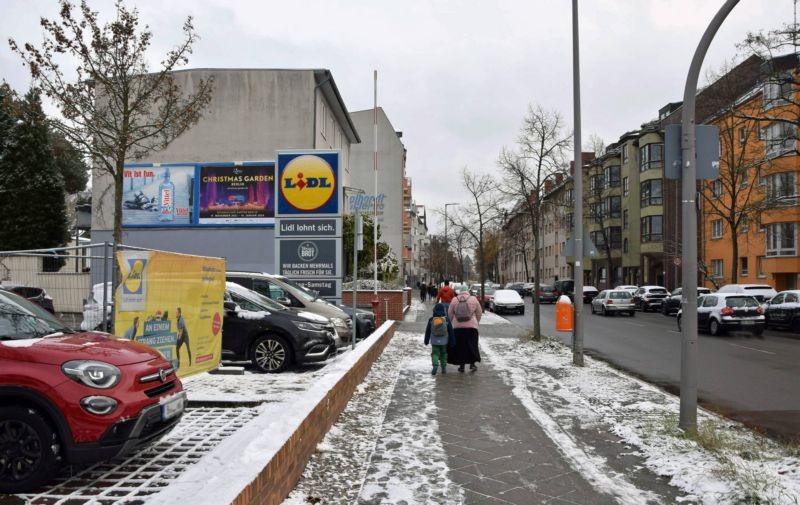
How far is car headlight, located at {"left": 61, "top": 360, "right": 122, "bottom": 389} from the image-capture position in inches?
176

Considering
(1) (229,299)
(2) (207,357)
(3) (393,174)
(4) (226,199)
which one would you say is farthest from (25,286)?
(3) (393,174)

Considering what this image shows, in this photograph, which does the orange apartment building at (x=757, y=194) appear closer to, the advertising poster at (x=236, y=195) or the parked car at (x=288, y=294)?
the advertising poster at (x=236, y=195)

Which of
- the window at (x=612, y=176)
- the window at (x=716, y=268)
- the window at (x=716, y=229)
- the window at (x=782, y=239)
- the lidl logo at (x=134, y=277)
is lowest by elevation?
the lidl logo at (x=134, y=277)

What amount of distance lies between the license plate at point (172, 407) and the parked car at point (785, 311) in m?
24.9

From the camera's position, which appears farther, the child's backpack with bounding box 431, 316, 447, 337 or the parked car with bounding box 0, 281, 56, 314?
the child's backpack with bounding box 431, 316, 447, 337

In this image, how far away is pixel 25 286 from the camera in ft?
22.7

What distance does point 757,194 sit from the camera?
133ft

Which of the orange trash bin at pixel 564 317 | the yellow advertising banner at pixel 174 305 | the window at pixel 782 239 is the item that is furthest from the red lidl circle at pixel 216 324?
the window at pixel 782 239

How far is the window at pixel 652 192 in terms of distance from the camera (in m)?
55.9

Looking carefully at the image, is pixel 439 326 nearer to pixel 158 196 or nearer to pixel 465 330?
pixel 465 330

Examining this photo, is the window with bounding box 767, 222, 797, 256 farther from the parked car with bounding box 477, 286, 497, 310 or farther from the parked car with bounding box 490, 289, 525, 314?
the parked car with bounding box 477, 286, 497, 310

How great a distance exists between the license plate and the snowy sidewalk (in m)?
1.16

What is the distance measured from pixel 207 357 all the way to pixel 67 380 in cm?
423

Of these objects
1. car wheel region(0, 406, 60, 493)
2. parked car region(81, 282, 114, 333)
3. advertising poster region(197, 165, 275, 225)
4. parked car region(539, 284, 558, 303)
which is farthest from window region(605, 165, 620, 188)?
car wheel region(0, 406, 60, 493)
